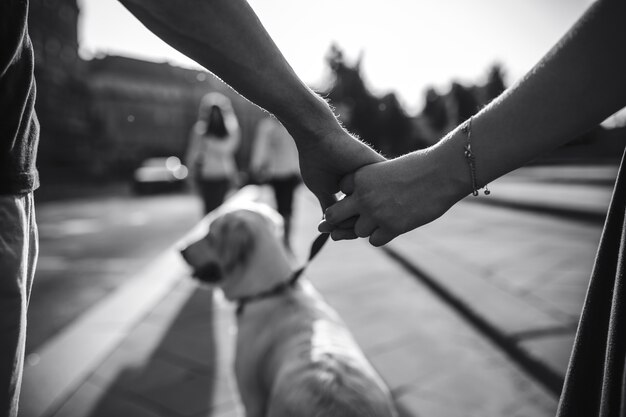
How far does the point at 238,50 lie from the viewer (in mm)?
1020

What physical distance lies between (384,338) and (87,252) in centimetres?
522

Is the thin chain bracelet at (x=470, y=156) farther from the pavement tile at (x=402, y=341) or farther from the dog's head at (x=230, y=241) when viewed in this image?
the pavement tile at (x=402, y=341)

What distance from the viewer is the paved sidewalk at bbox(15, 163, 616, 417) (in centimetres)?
245

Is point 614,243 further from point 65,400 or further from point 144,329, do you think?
point 144,329

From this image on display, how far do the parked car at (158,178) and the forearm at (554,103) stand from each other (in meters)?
17.5

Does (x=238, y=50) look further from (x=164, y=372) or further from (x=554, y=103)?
(x=164, y=372)

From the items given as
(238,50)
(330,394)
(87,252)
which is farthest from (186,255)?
(87,252)

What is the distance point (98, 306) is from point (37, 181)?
335 centimetres

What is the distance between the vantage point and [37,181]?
1021mm

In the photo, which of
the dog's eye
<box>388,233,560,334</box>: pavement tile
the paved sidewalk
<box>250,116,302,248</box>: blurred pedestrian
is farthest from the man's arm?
<box>250,116,302,248</box>: blurred pedestrian

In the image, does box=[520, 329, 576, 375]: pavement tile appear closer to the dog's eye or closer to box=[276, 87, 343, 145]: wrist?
the dog's eye

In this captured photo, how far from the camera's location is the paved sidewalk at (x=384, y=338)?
2453mm

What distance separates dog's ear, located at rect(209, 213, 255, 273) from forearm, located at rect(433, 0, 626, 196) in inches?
56.0

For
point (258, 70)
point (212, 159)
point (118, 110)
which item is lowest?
point (212, 159)
